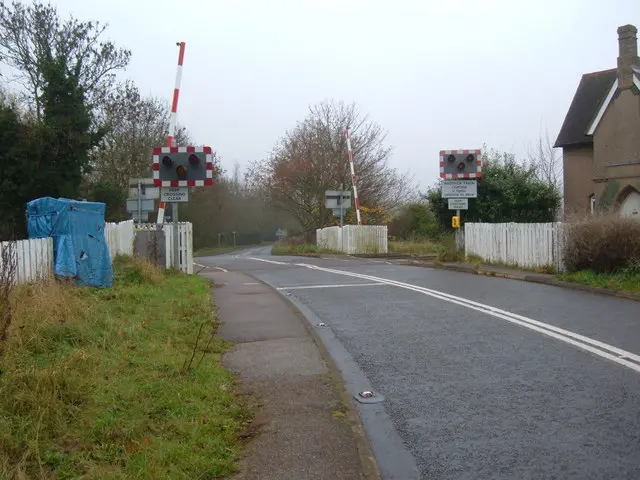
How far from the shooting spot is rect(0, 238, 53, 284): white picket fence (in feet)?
28.6

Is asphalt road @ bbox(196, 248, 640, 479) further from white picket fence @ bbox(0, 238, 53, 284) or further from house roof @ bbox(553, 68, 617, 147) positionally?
house roof @ bbox(553, 68, 617, 147)

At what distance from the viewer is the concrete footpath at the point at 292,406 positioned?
3.86m

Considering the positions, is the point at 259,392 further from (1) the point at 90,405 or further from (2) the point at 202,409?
(1) the point at 90,405

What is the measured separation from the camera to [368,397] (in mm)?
5348

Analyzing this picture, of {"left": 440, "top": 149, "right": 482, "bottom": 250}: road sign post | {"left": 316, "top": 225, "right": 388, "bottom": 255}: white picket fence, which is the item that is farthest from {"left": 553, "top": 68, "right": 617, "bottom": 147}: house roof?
{"left": 440, "top": 149, "right": 482, "bottom": 250}: road sign post

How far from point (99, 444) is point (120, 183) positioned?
33.3 m

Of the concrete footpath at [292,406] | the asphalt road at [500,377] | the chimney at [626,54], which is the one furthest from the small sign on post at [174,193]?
the chimney at [626,54]

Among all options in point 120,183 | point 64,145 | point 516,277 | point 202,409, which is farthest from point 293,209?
point 202,409

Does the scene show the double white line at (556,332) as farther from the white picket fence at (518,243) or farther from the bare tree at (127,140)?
the bare tree at (127,140)

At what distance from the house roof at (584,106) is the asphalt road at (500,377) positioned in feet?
67.3

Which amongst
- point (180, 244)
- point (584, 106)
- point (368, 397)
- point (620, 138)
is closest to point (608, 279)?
point (368, 397)

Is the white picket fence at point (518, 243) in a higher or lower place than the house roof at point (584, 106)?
lower

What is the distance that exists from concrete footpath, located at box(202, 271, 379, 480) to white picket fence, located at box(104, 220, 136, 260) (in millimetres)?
5190

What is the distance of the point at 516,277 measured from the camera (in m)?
14.1
